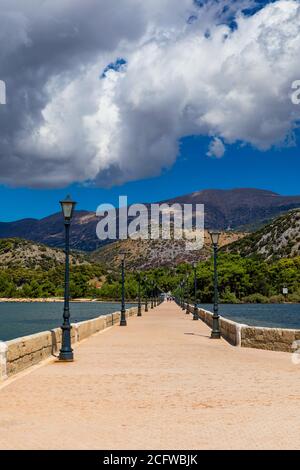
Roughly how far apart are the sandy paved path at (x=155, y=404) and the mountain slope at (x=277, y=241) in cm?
15581

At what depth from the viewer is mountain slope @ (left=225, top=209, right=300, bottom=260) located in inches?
6639

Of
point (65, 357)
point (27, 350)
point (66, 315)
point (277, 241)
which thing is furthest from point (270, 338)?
point (277, 241)

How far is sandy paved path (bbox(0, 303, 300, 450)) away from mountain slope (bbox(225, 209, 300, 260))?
156 metres

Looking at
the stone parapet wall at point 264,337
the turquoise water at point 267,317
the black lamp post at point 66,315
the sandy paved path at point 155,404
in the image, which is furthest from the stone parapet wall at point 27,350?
the turquoise water at point 267,317

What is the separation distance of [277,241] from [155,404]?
564 ft

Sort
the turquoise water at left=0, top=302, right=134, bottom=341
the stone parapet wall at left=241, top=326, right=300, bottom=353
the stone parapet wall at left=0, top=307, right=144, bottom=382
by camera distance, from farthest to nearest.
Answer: the turquoise water at left=0, top=302, right=134, bottom=341
the stone parapet wall at left=241, top=326, right=300, bottom=353
the stone parapet wall at left=0, top=307, right=144, bottom=382

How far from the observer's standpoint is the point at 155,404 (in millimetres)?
8703

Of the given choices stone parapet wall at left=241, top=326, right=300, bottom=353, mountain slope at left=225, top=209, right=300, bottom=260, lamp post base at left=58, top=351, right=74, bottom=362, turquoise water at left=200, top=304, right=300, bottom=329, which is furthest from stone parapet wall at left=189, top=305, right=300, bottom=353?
mountain slope at left=225, top=209, right=300, bottom=260

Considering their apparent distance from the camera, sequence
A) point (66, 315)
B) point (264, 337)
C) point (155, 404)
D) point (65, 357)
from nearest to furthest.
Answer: point (155, 404) < point (65, 357) < point (66, 315) < point (264, 337)

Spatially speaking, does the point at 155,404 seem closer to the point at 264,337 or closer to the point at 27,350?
the point at 27,350

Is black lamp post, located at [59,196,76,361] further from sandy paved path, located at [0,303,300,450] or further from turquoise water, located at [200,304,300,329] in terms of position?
turquoise water, located at [200,304,300,329]

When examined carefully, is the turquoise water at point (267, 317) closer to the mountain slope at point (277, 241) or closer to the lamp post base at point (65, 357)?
the lamp post base at point (65, 357)

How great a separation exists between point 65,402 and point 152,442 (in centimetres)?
275

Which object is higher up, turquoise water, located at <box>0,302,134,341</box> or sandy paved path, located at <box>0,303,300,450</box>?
sandy paved path, located at <box>0,303,300,450</box>
